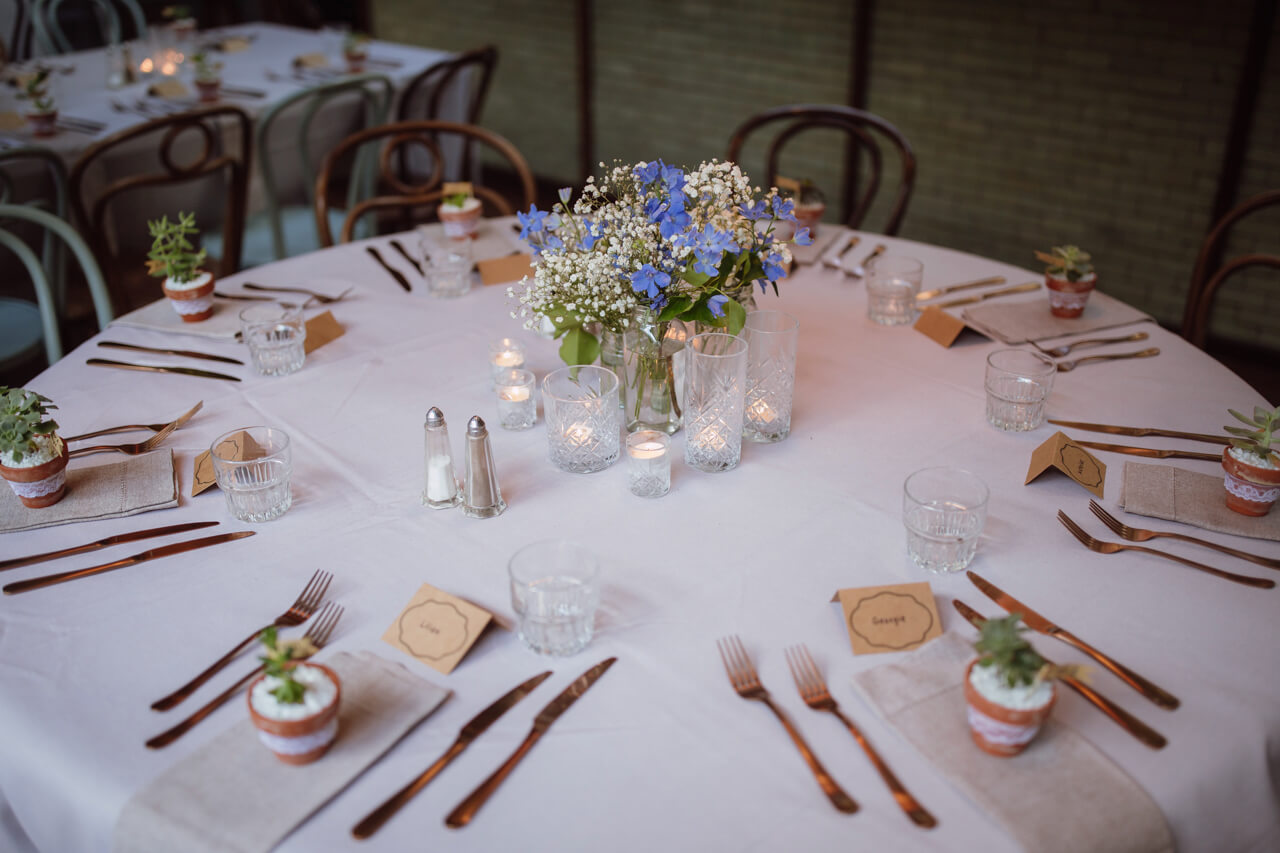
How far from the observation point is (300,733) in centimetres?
115

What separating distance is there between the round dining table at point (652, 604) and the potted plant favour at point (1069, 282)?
0.64ft

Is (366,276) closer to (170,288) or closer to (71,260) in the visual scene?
(170,288)

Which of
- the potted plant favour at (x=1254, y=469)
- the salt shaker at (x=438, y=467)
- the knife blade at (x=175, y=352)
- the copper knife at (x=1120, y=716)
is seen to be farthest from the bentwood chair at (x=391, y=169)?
the copper knife at (x=1120, y=716)

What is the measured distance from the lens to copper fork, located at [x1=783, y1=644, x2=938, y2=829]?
1123 mm

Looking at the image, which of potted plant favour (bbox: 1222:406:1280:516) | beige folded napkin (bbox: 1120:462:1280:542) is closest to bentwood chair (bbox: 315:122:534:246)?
beige folded napkin (bbox: 1120:462:1280:542)

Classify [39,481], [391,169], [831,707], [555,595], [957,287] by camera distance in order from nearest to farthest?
1. [831,707]
2. [555,595]
3. [39,481]
4. [957,287]
5. [391,169]

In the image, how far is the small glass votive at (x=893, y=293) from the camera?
7.49ft

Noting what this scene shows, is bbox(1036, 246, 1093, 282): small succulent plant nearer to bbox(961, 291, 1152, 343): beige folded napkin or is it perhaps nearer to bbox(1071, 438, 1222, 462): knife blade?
bbox(961, 291, 1152, 343): beige folded napkin

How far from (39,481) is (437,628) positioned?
0.75 metres

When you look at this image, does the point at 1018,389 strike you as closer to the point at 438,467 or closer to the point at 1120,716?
the point at 1120,716

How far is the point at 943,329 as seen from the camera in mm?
2201

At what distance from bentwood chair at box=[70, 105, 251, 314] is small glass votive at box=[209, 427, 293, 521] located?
60.0 inches

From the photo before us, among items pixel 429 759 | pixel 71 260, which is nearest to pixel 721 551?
pixel 429 759

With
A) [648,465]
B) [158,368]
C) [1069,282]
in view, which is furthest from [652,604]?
[1069,282]
